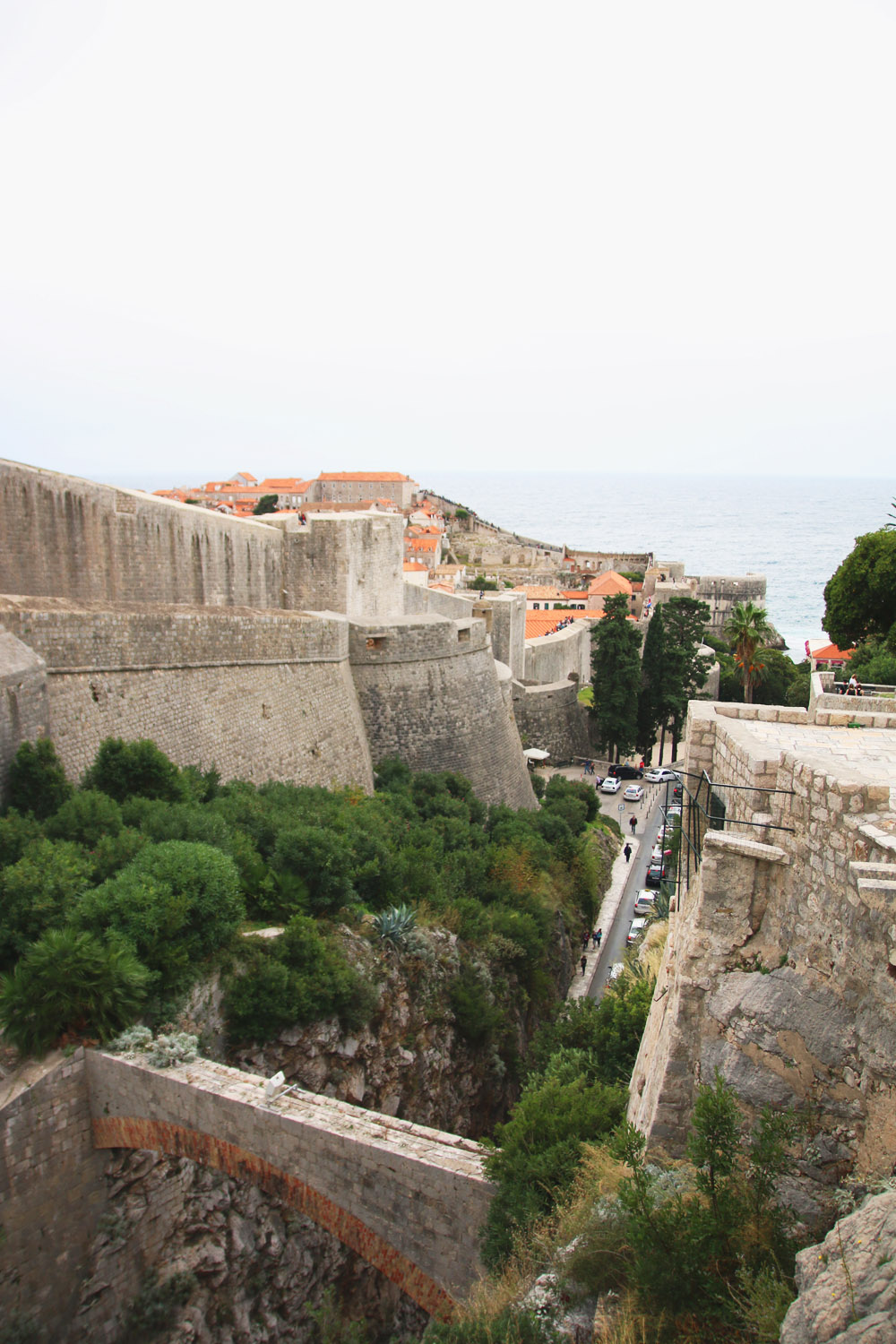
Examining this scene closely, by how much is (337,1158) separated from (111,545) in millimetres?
9709

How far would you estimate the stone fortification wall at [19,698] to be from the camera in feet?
30.2

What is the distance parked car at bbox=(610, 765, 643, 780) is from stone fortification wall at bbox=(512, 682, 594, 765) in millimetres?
1610

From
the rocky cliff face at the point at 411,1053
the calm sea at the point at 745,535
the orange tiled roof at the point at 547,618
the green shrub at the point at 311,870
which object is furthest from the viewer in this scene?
the calm sea at the point at 745,535

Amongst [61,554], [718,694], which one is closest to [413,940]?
[61,554]

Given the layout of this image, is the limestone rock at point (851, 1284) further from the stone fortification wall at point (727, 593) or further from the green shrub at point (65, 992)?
the stone fortification wall at point (727, 593)

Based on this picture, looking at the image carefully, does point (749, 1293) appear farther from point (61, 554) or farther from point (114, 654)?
point (61, 554)

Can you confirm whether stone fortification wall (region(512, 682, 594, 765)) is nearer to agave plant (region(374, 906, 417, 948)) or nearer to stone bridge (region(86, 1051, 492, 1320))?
agave plant (region(374, 906, 417, 948))

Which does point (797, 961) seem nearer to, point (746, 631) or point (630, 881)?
point (630, 881)

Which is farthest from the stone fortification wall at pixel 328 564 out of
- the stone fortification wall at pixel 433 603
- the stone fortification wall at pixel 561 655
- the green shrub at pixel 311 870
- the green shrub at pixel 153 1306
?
the stone fortification wall at pixel 561 655

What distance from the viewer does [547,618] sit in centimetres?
4044

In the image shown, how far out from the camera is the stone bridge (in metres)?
5.82

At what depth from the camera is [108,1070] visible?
677 cm

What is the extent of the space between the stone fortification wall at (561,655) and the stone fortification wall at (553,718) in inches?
28.4

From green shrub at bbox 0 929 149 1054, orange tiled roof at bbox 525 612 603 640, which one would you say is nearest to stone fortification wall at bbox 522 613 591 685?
orange tiled roof at bbox 525 612 603 640
